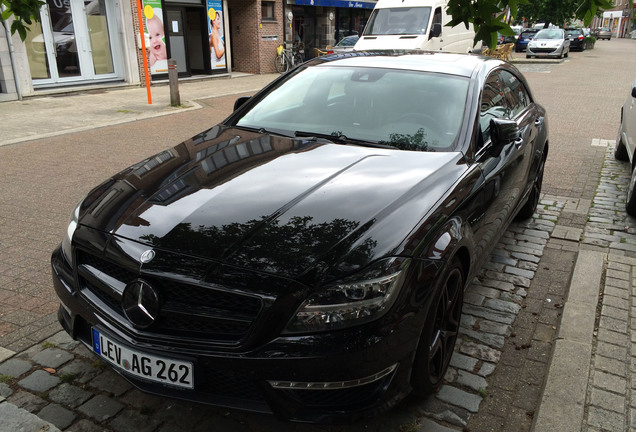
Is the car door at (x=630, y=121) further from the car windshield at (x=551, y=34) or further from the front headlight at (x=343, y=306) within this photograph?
the car windshield at (x=551, y=34)

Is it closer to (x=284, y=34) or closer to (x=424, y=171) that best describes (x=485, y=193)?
(x=424, y=171)

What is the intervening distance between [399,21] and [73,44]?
9740 millimetres

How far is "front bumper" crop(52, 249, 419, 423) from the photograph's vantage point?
2.07m

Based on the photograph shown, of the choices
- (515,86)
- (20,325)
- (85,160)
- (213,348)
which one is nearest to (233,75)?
(85,160)

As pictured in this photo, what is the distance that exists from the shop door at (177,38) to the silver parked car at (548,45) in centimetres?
2063

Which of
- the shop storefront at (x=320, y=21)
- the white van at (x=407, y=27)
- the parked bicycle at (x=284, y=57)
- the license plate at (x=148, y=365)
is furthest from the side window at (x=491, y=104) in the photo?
the shop storefront at (x=320, y=21)

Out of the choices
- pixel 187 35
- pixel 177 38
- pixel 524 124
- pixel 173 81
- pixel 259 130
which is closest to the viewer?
pixel 259 130

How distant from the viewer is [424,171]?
291 cm

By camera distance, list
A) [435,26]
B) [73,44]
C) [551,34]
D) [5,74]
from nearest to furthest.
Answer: [5,74], [73,44], [435,26], [551,34]

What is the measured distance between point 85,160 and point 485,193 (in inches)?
249

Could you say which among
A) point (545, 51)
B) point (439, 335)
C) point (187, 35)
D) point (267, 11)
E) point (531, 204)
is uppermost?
point (267, 11)

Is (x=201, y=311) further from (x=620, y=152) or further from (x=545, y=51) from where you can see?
(x=545, y=51)

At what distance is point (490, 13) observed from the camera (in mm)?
2965

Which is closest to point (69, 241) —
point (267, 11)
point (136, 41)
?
point (136, 41)
